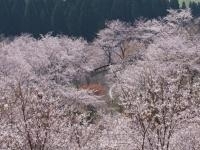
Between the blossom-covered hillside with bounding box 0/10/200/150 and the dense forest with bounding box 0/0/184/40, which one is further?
the dense forest with bounding box 0/0/184/40

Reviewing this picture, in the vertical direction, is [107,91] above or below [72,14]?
below

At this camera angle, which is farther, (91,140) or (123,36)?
(123,36)

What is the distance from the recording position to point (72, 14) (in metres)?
92.5

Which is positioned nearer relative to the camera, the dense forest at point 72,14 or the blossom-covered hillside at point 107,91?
the blossom-covered hillside at point 107,91

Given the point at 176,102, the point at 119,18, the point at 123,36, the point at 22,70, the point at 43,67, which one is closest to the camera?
the point at 176,102

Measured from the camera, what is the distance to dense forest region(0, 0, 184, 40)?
91.4 metres

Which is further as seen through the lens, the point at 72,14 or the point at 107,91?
the point at 72,14

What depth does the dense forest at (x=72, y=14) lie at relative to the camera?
9138 centimetres

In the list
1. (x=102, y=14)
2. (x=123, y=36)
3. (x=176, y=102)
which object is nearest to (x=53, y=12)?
(x=102, y=14)

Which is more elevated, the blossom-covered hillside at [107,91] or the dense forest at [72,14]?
the dense forest at [72,14]

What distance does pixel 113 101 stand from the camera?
1881 inches

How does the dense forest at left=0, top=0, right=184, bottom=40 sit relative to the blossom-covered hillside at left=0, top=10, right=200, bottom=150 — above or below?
above

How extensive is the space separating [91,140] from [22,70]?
36.1 metres

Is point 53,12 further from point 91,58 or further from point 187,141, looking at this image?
point 187,141
